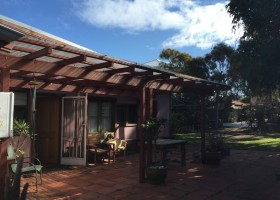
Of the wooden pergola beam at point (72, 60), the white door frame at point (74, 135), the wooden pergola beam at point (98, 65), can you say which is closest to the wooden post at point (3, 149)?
the wooden pergola beam at point (72, 60)

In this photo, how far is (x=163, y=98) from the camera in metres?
14.0

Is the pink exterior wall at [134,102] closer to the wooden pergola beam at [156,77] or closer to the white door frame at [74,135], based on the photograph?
the white door frame at [74,135]

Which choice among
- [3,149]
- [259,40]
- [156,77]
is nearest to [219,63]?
[259,40]

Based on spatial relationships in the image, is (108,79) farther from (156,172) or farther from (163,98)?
(163,98)

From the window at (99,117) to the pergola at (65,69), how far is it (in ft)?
4.20

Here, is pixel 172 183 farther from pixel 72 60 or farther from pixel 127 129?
pixel 127 129

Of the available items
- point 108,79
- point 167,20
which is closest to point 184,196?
point 108,79

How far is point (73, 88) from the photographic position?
8.56 m

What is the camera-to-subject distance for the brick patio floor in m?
5.85

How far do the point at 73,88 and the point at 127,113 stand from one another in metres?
3.86

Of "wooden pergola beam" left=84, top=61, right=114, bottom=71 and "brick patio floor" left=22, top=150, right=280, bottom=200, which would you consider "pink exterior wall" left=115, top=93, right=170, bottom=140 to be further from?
"wooden pergola beam" left=84, top=61, right=114, bottom=71


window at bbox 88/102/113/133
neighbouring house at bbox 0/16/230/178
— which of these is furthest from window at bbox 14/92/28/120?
window at bbox 88/102/113/133

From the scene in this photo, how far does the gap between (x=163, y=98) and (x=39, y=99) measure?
632 cm

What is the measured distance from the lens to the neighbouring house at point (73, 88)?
4.46 m
